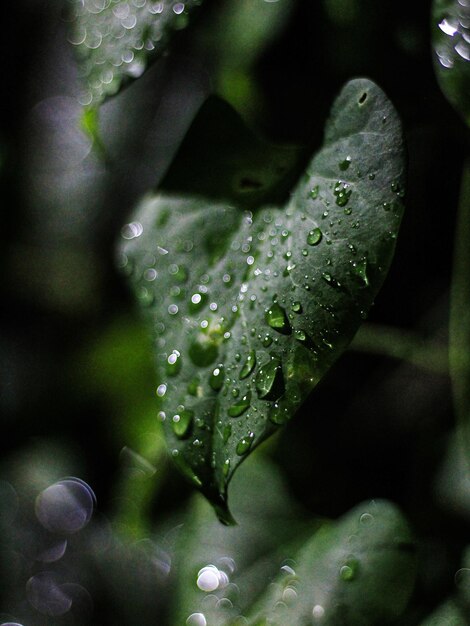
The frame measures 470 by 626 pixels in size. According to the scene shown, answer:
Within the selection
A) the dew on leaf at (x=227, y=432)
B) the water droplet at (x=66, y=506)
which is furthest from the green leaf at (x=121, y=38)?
the water droplet at (x=66, y=506)

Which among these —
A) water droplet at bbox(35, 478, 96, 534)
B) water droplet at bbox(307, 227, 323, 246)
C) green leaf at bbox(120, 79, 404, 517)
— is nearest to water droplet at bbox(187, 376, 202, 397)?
green leaf at bbox(120, 79, 404, 517)

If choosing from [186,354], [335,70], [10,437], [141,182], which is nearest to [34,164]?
[141,182]

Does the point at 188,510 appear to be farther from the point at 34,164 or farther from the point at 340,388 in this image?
the point at 34,164

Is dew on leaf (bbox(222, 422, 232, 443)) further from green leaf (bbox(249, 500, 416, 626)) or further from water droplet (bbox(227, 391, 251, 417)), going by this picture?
green leaf (bbox(249, 500, 416, 626))

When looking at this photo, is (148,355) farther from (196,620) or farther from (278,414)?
(278,414)

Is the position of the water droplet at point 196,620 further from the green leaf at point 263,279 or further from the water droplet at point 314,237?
the water droplet at point 314,237
